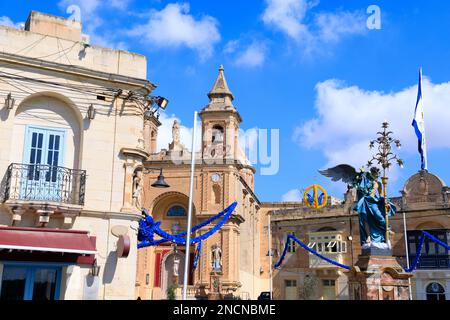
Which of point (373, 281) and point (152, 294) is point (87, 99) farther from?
point (152, 294)

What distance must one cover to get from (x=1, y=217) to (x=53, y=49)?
5.48 metres

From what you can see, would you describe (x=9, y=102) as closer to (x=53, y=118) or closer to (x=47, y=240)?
(x=53, y=118)

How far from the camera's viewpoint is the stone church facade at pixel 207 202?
40.7 meters

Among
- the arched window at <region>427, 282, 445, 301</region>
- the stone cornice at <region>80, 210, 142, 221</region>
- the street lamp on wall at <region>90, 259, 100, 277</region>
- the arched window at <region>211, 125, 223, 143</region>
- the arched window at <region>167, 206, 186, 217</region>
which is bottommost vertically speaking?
the arched window at <region>427, 282, 445, 301</region>

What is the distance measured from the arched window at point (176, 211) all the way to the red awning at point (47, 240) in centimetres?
2789

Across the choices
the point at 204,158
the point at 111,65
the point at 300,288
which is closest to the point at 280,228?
the point at 300,288

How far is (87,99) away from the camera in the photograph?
16891 millimetres

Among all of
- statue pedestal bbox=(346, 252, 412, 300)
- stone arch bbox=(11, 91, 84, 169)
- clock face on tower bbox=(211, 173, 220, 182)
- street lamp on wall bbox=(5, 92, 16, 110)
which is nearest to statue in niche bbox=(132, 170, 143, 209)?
stone arch bbox=(11, 91, 84, 169)

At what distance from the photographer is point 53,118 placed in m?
16.6

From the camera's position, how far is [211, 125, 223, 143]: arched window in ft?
152

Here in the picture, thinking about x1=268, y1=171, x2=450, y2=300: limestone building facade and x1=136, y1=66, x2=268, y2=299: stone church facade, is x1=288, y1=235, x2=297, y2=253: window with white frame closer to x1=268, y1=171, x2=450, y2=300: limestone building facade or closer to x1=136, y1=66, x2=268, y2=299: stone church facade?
x1=268, y1=171, x2=450, y2=300: limestone building facade

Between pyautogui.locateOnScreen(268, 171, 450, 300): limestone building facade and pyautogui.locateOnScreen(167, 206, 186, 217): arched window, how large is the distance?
451 inches

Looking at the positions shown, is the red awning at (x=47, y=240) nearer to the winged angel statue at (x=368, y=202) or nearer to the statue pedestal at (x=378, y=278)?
the statue pedestal at (x=378, y=278)

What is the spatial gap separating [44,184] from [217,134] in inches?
1236
